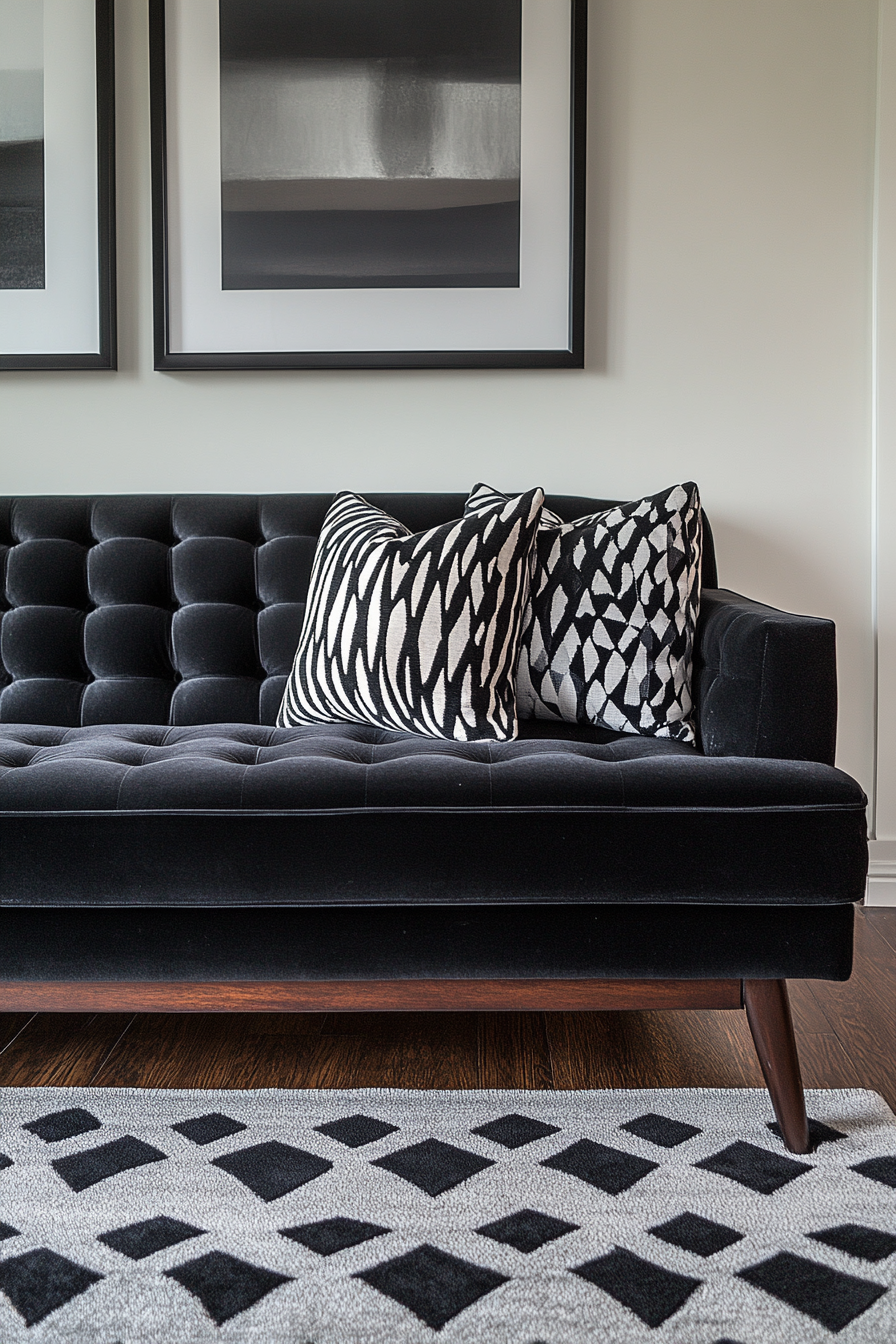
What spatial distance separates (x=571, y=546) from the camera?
1.71m

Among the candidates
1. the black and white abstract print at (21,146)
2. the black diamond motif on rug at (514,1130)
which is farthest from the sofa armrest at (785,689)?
the black and white abstract print at (21,146)

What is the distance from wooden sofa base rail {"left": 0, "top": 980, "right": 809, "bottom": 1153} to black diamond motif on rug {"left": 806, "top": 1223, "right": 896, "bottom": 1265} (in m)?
0.20

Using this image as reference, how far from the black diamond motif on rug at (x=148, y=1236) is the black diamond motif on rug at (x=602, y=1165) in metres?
0.41

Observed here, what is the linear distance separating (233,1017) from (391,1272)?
28.6 inches

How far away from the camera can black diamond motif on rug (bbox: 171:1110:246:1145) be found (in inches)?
48.1

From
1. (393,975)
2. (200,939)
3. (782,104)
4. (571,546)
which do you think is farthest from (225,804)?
(782,104)

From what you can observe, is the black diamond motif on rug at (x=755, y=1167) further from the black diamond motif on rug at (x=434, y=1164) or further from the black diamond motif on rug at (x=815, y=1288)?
the black diamond motif on rug at (x=434, y=1164)

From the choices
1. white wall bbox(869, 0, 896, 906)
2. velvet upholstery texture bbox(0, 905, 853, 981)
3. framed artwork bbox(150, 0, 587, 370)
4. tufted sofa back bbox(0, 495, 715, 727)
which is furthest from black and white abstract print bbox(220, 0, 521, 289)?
velvet upholstery texture bbox(0, 905, 853, 981)

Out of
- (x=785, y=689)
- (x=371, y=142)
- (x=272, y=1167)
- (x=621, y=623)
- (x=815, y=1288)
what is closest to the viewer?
(x=815, y=1288)

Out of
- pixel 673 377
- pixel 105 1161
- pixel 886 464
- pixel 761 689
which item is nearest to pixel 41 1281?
pixel 105 1161

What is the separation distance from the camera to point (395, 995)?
1249mm

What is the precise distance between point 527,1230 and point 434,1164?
0.16 metres

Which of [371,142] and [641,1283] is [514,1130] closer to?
[641,1283]

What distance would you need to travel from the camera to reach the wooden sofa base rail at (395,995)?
1238 millimetres
